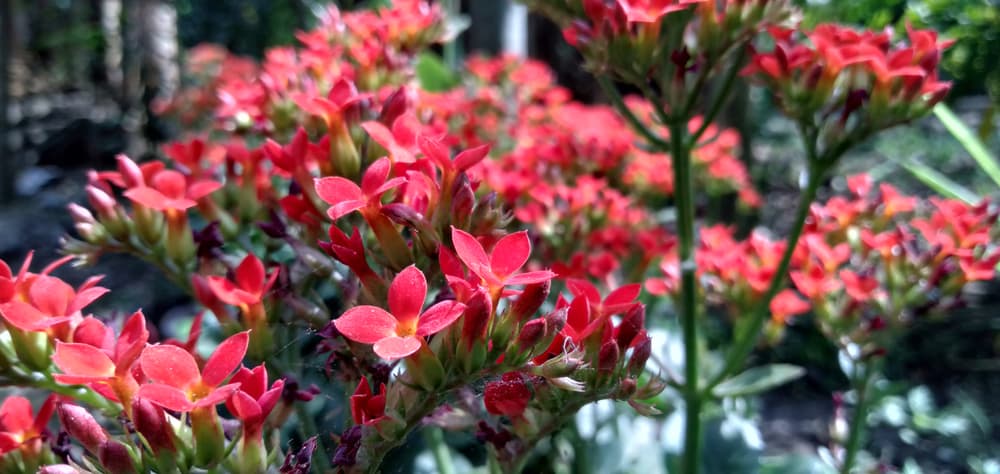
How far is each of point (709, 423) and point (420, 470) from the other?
71cm

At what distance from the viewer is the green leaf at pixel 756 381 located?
1276 millimetres

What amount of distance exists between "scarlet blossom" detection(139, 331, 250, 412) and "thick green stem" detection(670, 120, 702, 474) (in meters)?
0.79

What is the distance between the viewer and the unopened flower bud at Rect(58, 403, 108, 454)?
600 millimetres

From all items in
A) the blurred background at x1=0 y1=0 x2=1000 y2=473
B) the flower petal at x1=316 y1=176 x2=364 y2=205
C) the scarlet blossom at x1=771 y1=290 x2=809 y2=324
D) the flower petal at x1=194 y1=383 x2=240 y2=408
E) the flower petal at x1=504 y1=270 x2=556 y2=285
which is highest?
the flower petal at x1=316 y1=176 x2=364 y2=205

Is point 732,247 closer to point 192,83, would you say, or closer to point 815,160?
point 815,160

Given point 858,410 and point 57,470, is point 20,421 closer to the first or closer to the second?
point 57,470

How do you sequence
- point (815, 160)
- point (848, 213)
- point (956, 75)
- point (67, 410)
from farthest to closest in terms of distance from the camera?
point (956, 75)
point (848, 213)
point (815, 160)
point (67, 410)

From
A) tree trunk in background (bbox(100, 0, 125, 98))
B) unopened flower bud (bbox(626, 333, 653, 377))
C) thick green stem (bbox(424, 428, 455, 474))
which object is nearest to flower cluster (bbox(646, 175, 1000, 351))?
thick green stem (bbox(424, 428, 455, 474))

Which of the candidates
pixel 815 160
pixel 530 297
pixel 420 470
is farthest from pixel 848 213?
pixel 530 297

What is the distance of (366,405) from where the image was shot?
0.62m

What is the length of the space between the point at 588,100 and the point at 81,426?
436 cm

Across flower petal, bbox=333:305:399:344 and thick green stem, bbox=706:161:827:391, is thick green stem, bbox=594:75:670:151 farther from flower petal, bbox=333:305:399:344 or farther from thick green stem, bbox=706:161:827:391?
flower petal, bbox=333:305:399:344

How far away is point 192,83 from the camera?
5352 mm

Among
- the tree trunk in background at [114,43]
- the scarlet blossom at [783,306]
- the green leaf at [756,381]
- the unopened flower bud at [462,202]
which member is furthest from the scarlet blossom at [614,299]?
the tree trunk in background at [114,43]
